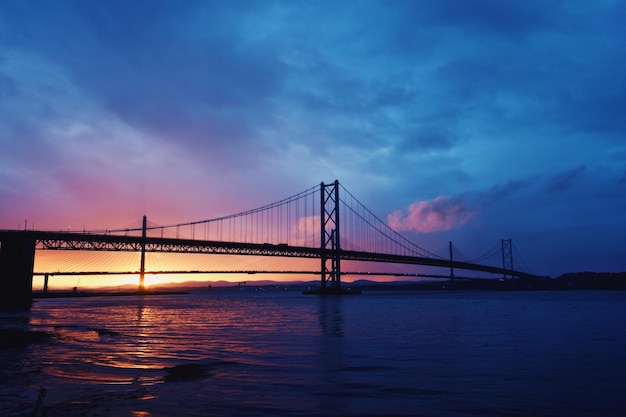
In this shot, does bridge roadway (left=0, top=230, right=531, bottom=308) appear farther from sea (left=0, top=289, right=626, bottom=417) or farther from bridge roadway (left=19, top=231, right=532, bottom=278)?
sea (left=0, top=289, right=626, bottom=417)

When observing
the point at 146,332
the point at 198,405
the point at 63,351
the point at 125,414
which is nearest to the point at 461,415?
the point at 198,405

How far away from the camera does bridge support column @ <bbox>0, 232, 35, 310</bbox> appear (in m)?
44.1

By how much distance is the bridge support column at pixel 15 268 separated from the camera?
4409 centimetres

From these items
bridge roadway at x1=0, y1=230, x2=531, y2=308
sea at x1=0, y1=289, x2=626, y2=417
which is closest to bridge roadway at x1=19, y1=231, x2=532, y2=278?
bridge roadway at x1=0, y1=230, x2=531, y2=308

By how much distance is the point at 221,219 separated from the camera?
102875mm

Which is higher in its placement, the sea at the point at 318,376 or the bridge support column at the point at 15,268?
the bridge support column at the point at 15,268

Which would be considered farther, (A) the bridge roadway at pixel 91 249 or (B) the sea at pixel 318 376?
(A) the bridge roadway at pixel 91 249

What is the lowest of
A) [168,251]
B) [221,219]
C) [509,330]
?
[509,330]

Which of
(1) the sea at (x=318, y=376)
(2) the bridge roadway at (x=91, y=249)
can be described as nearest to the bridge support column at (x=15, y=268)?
(2) the bridge roadway at (x=91, y=249)

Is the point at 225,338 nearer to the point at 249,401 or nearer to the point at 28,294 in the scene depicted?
the point at 249,401

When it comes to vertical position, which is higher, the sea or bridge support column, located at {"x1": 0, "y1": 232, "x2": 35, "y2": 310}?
bridge support column, located at {"x1": 0, "y1": 232, "x2": 35, "y2": 310}

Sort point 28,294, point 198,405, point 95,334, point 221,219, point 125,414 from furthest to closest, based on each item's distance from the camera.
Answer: point 221,219 → point 28,294 → point 95,334 → point 198,405 → point 125,414

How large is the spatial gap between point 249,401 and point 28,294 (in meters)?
47.3

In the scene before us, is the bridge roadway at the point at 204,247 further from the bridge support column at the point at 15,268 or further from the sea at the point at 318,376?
the sea at the point at 318,376
